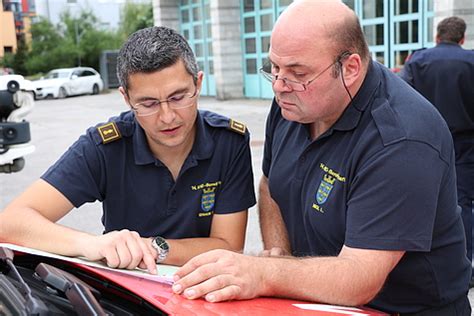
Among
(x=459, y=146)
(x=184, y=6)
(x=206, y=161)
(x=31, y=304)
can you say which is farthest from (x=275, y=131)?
Answer: (x=184, y=6)

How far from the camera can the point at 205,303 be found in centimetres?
151

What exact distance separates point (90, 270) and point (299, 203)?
2.50 feet

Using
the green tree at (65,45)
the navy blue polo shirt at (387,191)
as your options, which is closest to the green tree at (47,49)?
the green tree at (65,45)

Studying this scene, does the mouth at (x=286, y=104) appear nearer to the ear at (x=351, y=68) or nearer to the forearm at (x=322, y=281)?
the ear at (x=351, y=68)

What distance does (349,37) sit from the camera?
1.86 m

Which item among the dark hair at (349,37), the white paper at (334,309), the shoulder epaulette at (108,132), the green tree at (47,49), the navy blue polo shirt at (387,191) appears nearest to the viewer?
the white paper at (334,309)

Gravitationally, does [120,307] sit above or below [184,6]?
below

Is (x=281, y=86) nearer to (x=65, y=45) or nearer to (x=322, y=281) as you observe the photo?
(x=322, y=281)

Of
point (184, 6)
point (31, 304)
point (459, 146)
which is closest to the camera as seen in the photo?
point (31, 304)

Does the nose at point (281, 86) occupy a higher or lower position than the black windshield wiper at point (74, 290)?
higher

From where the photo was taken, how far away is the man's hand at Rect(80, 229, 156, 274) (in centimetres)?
176

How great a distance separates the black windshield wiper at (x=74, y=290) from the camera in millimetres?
1316

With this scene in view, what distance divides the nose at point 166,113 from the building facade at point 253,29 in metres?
9.81

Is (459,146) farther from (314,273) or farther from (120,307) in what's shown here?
(120,307)
